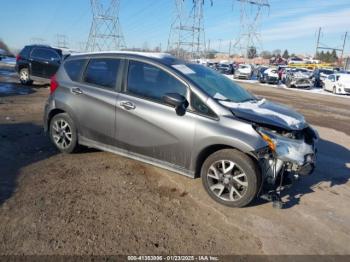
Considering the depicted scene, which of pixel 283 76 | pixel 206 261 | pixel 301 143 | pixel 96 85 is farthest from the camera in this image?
pixel 283 76

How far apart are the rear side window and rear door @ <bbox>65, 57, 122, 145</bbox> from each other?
135mm

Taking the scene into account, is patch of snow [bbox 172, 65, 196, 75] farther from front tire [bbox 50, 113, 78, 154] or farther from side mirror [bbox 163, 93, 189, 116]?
front tire [bbox 50, 113, 78, 154]

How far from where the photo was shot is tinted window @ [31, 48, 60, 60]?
15.0 meters

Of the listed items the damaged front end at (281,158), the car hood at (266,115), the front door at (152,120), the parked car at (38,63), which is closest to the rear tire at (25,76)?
the parked car at (38,63)

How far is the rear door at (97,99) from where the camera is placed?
203 inches

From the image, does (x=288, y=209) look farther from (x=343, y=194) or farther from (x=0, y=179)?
(x=0, y=179)

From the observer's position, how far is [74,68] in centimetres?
573

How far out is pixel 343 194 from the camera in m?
5.10

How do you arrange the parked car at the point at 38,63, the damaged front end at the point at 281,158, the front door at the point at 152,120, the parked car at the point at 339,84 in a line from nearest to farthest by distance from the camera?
1. the damaged front end at the point at 281,158
2. the front door at the point at 152,120
3. the parked car at the point at 38,63
4. the parked car at the point at 339,84

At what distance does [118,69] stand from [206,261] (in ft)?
10.3

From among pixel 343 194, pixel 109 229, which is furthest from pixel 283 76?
pixel 109 229

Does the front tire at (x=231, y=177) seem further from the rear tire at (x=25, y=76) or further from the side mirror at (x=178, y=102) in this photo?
the rear tire at (x=25, y=76)

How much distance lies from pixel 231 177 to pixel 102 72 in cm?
261

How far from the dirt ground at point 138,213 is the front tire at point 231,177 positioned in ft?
0.46
